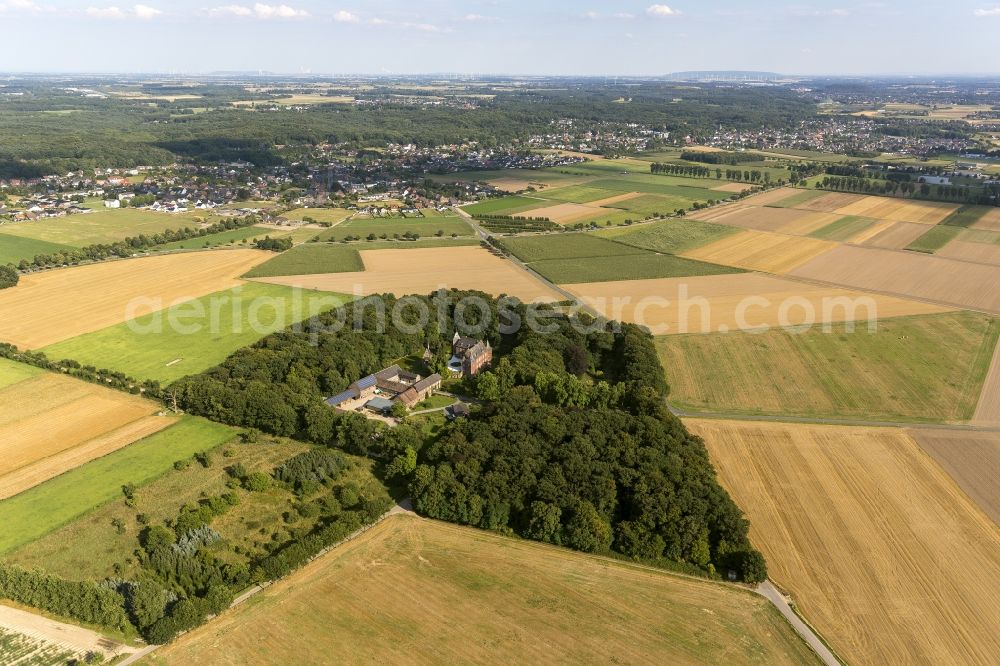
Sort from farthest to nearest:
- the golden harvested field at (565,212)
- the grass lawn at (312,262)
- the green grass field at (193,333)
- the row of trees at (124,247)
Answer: the golden harvested field at (565,212) → the row of trees at (124,247) → the grass lawn at (312,262) → the green grass field at (193,333)

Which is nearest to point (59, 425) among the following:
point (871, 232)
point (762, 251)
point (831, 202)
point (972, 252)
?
point (762, 251)

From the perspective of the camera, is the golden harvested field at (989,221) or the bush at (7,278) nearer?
the bush at (7,278)

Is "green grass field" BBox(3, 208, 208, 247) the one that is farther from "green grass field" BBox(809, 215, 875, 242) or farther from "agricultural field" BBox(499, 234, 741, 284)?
"green grass field" BBox(809, 215, 875, 242)

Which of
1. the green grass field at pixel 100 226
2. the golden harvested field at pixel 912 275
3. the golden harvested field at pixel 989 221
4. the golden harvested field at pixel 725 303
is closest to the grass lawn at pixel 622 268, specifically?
the golden harvested field at pixel 725 303

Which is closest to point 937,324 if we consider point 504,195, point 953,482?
point 953,482

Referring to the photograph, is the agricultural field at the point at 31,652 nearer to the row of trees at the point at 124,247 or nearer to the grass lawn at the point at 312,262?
the grass lawn at the point at 312,262

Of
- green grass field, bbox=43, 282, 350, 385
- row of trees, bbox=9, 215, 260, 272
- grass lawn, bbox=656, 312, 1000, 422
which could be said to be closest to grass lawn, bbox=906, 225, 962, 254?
grass lawn, bbox=656, 312, 1000, 422

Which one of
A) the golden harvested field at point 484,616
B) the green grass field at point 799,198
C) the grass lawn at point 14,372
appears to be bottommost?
the golden harvested field at point 484,616

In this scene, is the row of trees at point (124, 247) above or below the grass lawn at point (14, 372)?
above
